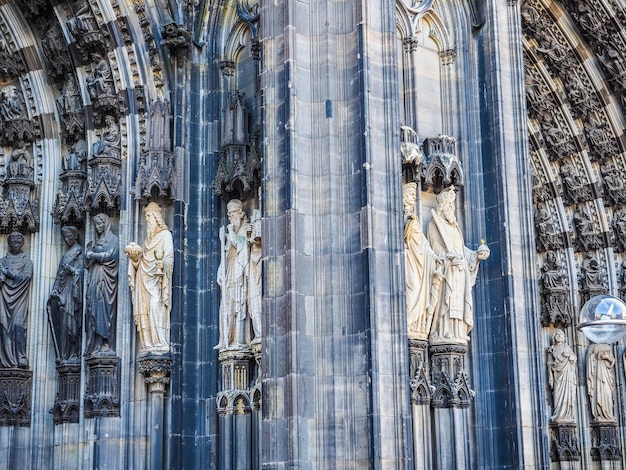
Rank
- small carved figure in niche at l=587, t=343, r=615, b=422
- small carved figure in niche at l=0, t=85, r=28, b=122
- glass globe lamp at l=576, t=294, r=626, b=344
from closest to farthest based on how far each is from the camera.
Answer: glass globe lamp at l=576, t=294, r=626, b=344 → small carved figure in niche at l=0, t=85, r=28, b=122 → small carved figure in niche at l=587, t=343, r=615, b=422

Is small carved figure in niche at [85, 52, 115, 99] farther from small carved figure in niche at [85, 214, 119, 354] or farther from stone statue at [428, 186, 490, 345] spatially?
stone statue at [428, 186, 490, 345]

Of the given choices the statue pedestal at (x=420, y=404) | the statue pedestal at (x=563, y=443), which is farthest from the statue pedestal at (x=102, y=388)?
the statue pedestal at (x=563, y=443)

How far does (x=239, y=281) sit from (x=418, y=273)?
2.26 meters

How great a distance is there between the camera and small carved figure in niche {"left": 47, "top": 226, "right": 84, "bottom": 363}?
1505 centimetres

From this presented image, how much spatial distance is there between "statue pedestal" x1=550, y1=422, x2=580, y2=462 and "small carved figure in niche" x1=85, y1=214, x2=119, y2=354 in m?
8.67

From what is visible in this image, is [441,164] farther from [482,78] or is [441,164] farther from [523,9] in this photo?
[523,9]

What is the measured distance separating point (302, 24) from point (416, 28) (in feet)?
5.67

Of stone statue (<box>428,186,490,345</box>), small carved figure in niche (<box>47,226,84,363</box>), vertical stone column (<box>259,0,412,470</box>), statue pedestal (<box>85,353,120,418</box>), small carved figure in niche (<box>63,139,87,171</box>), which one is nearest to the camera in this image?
vertical stone column (<box>259,0,412,470</box>)

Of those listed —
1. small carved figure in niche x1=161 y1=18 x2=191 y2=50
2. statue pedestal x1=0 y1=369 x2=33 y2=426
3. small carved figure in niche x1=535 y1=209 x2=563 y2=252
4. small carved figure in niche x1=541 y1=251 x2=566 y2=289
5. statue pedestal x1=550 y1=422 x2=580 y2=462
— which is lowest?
statue pedestal x1=550 y1=422 x2=580 y2=462

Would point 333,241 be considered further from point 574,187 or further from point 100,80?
point 574,187

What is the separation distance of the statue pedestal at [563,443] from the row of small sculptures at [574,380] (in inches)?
4.3

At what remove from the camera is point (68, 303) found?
15.1 metres

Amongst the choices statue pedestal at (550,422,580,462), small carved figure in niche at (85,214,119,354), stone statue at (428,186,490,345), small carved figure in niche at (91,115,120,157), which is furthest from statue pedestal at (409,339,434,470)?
Result: statue pedestal at (550,422,580,462)

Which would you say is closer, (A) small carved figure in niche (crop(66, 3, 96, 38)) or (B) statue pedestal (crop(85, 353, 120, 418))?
(B) statue pedestal (crop(85, 353, 120, 418))
